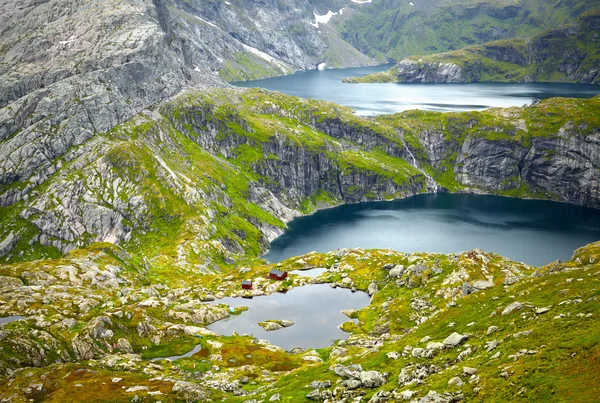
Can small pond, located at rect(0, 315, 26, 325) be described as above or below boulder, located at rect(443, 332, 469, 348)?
below

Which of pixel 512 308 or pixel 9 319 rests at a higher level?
pixel 512 308

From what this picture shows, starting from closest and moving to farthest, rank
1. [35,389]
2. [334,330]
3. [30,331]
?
[35,389] → [30,331] → [334,330]

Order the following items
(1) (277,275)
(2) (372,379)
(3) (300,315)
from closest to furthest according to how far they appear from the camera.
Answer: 1. (2) (372,379)
2. (3) (300,315)
3. (1) (277,275)

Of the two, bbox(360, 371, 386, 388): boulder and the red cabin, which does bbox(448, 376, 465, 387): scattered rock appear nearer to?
bbox(360, 371, 386, 388): boulder

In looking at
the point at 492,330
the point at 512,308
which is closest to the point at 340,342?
the point at 512,308

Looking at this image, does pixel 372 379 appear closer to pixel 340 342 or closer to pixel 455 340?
pixel 455 340

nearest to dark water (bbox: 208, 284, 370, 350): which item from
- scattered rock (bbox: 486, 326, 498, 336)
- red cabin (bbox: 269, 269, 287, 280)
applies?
red cabin (bbox: 269, 269, 287, 280)

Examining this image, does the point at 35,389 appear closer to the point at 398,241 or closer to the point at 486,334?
the point at 486,334

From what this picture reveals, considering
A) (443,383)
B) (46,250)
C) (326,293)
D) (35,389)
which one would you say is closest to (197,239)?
(46,250)
